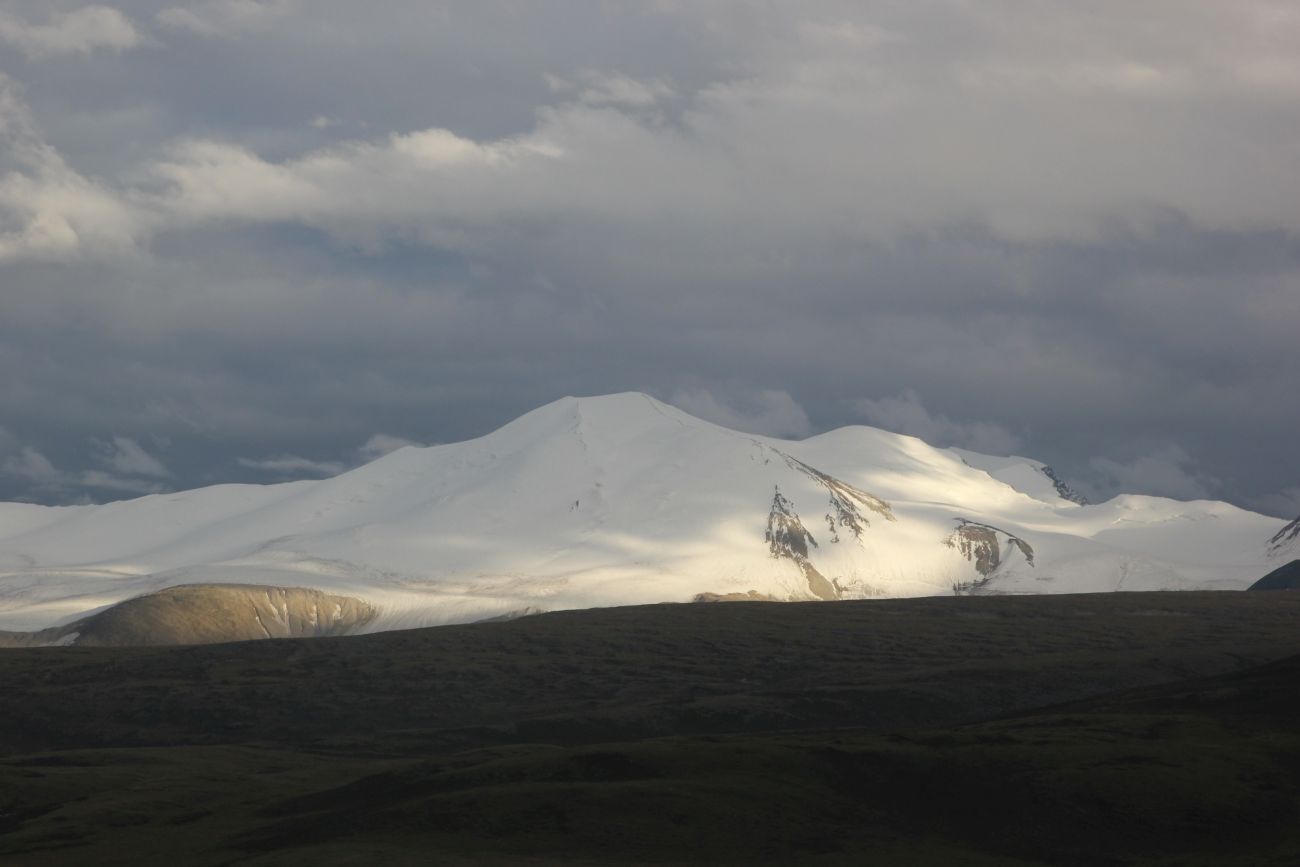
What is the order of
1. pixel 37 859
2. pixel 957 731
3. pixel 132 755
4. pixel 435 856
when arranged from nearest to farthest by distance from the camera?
pixel 435 856 → pixel 37 859 → pixel 957 731 → pixel 132 755

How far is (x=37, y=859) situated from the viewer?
10800 cm

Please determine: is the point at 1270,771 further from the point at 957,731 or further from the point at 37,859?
the point at 37,859

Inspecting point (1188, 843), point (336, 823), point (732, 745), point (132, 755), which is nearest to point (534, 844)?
point (336, 823)

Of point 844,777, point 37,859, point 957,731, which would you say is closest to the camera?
point 37,859

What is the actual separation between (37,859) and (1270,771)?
85606 millimetres

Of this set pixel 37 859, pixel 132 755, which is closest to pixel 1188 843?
pixel 37 859

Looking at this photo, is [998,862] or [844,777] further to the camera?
[844,777]

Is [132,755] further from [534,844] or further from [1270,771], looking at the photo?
[1270,771]

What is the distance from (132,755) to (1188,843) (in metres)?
106

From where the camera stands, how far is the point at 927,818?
367ft

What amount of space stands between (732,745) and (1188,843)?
35835mm

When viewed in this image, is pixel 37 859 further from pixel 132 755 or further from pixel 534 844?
pixel 132 755

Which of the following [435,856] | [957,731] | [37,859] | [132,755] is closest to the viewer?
[435,856]

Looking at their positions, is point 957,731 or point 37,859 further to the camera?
point 957,731
